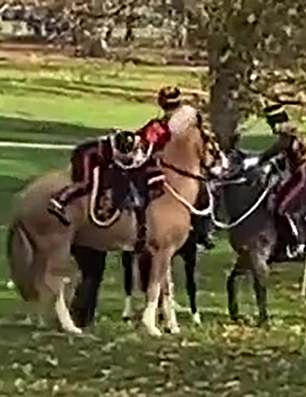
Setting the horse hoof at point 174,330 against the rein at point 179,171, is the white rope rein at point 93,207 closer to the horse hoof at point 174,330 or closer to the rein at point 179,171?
the rein at point 179,171

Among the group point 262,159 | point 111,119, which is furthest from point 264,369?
point 111,119

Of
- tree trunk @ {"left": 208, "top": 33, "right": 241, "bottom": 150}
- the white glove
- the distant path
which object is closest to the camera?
the white glove

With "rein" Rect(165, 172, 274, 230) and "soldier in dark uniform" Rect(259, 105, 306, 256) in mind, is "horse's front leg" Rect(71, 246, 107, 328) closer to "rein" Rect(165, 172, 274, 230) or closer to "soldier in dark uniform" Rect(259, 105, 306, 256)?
"rein" Rect(165, 172, 274, 230)

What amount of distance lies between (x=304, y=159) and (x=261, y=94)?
6.82m

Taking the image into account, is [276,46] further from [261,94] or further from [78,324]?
[78,324]

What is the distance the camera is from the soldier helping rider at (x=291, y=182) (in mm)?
13609

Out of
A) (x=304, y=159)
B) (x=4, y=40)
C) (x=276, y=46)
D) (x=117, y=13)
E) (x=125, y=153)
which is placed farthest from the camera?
(x=4, y=40)

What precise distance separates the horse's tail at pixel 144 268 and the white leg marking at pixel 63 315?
0.66 meters

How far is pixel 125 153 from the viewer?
12.6m

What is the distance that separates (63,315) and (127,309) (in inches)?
42.7

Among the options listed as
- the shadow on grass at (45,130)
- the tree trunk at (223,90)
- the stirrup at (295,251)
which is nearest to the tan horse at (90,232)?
the stirrup at (295,251)

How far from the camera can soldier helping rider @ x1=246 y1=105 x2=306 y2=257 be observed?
1361 centimetres

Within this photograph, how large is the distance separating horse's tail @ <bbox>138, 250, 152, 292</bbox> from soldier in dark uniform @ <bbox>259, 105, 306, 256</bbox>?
129cm

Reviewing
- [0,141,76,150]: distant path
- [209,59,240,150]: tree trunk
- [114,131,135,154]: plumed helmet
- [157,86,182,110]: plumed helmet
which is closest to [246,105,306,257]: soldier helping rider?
[157,86,182,110]: plumed helmet
